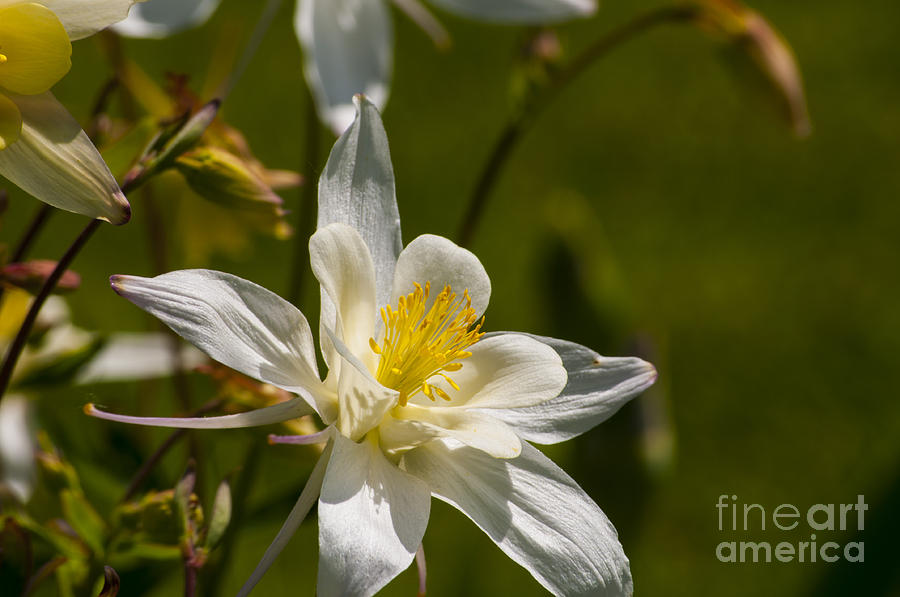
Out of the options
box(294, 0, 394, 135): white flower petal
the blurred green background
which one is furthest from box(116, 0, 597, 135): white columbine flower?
the blurred green background

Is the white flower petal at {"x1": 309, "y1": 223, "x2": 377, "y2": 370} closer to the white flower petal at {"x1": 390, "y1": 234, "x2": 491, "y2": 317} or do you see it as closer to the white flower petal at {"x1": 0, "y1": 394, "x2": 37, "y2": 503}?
the white flower petal at {"x1": 390, "y1": 234, "x2": 491, "y2": 317}

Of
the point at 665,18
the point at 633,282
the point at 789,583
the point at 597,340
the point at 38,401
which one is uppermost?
the point at 665,18

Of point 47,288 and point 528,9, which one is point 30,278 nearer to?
point 47,288

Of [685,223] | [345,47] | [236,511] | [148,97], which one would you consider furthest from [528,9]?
[685,223]

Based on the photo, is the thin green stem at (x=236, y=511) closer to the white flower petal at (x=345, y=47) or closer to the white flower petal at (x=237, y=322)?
the white flower petal at (x=237, y=322)

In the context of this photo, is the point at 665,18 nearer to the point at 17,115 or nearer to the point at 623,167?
the point at 17,115

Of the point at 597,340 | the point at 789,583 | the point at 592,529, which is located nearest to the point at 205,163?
the point at 592,529
